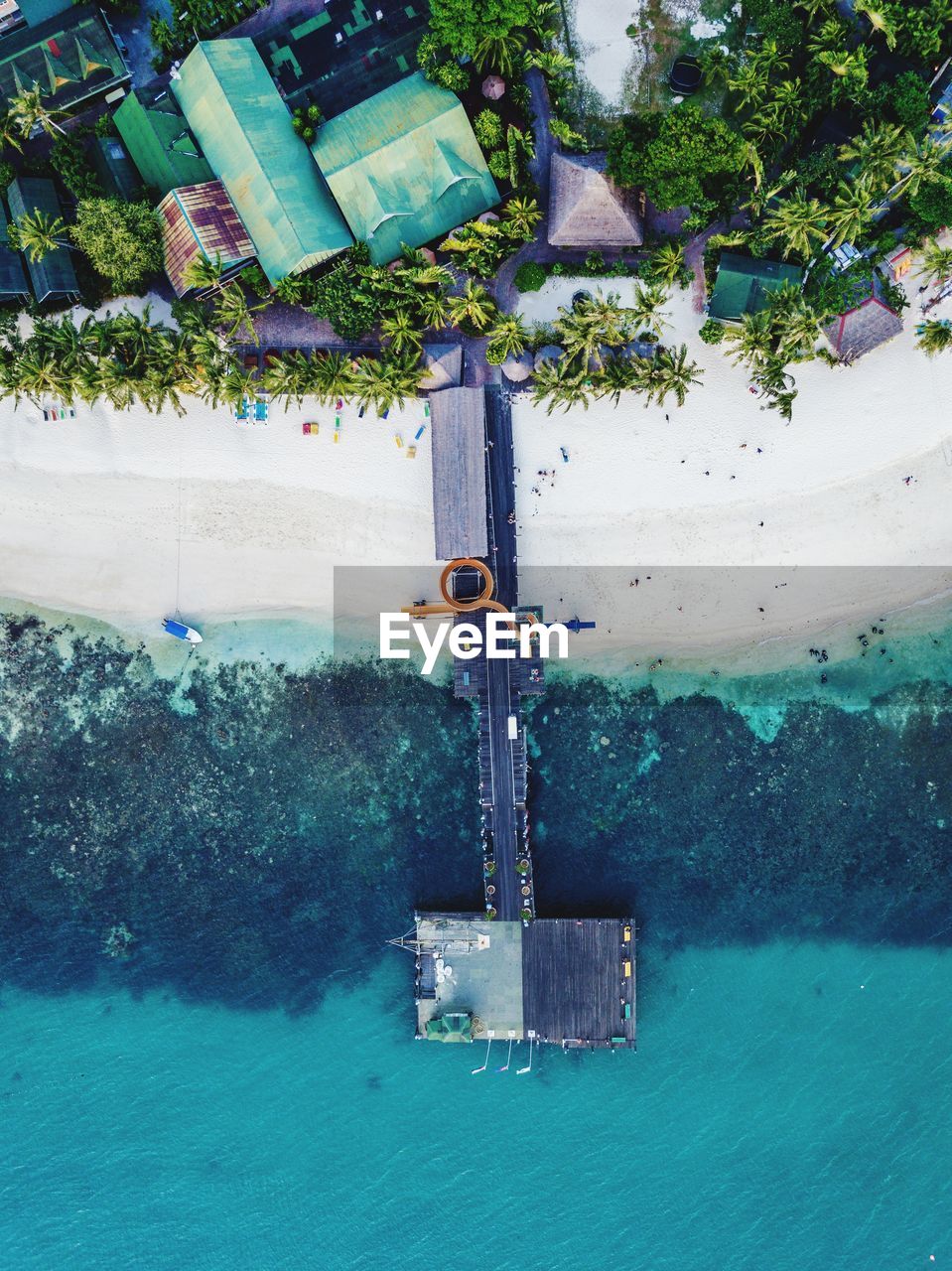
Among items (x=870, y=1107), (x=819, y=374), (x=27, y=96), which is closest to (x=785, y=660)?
(x=819, y=374)

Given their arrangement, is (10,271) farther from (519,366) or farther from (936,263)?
(936,263)

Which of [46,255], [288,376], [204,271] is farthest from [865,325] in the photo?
[46,255]

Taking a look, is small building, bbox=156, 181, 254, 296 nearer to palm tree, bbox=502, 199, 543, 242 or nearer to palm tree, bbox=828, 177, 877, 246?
palm tree, bbox=502, 199, 543, 242

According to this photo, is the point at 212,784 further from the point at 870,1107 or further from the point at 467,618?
the point at 870,1107

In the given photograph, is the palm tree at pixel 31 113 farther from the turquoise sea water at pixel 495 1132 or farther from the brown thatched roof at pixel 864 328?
the turquoise sea water at pixel 495 1132

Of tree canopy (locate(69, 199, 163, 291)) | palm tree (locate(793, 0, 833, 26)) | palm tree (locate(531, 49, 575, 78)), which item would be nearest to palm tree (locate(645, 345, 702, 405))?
palm tree (locate(531, 49, 575, 78))
